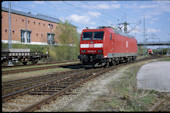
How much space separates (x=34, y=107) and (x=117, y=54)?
13.9 m

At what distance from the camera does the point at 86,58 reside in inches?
620

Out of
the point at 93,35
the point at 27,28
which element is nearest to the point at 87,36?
the point at 93,35

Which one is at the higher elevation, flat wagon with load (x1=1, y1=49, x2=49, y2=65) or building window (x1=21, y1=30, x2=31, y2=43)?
building window (x1=21, y1=30, x2=31, y2=43)

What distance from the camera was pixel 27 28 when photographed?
122 ft

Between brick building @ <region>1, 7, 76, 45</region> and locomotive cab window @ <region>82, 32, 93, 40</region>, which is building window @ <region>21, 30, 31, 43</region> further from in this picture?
locomotive cab window @ <region>82, 32, 93, 40</region>

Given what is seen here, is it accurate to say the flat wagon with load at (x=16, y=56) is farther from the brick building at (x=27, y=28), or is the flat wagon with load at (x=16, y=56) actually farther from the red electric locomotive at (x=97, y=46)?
the brick building at (x=27, y=28)

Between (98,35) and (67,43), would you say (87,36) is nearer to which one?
(98,35)

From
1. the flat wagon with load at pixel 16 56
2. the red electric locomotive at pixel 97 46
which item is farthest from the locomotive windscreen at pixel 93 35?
the flat wagon with load at pixel 16 56

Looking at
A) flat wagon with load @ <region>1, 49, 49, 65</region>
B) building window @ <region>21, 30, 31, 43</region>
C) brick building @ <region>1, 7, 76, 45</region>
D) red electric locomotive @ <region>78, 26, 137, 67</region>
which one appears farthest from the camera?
building window @ <region>21, 30, 31, 43</region>

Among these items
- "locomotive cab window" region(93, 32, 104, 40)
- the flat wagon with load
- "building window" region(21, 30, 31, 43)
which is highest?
"building window" region(21, 30, 31, 43)

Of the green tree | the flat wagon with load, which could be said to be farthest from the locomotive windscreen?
the green tree

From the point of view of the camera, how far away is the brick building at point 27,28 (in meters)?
31.9

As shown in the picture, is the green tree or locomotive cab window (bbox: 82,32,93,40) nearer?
locomotive cab window (bbox: 82,32,93,40)

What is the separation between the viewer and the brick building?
3194 cm
